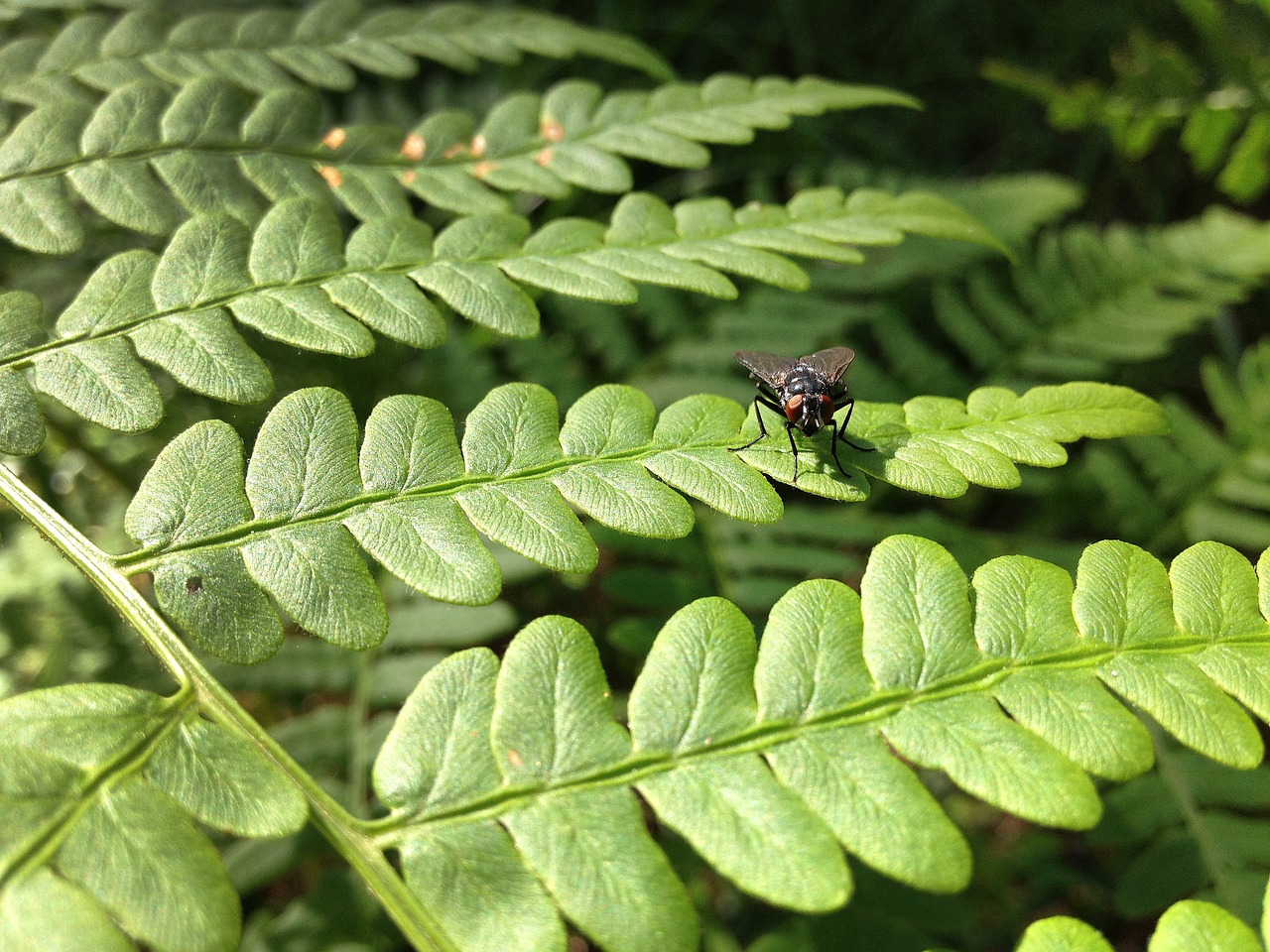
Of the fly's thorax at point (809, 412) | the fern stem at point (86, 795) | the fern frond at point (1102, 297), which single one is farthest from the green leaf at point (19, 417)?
the fern frond at point (1102, 297)

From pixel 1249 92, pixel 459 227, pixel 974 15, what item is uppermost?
pixel 974 15

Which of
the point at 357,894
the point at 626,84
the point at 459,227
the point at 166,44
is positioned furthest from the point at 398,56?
the point at 357,894

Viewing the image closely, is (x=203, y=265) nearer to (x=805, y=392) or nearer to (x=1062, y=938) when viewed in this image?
(x=805, y=392)

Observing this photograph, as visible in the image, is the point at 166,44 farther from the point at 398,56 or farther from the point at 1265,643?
the point at 1265,643

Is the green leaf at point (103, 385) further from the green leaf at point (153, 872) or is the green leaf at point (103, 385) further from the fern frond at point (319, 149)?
the green leaf at point (153, 872)

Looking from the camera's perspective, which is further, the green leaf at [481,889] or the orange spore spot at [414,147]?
the orange spore spot at [414,147]

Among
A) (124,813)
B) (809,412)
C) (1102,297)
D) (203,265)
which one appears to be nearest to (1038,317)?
(1102,297)

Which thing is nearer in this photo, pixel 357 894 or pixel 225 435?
pixel 225 435
